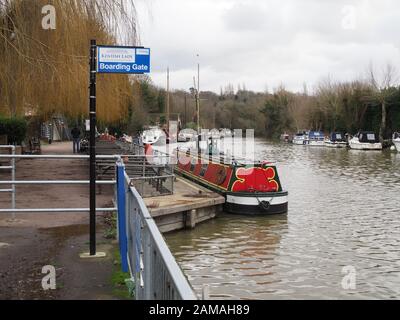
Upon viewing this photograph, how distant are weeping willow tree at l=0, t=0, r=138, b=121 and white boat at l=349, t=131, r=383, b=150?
50113 millimetres

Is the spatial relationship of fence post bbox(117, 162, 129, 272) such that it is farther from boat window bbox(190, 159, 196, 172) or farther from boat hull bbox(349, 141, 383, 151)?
boat hull bbox(349, 141, 383, 151)

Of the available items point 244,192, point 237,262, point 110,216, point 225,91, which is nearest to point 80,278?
point 110,216

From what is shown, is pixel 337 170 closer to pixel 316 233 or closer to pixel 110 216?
pixel 316 233

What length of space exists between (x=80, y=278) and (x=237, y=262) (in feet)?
18.2

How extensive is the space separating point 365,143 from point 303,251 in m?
49.9

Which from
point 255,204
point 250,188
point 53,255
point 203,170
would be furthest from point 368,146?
point 53,255

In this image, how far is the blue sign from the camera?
20.7ft

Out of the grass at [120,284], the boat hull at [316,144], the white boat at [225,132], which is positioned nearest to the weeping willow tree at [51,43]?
the grass at [120,284]

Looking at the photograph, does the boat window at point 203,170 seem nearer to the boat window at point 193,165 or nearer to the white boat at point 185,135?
the boat window at point 193,165

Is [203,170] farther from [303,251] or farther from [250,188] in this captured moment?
[303,251]

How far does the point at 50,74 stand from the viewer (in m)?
11.6

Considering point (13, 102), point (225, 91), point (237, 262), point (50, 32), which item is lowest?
point (237, 262)

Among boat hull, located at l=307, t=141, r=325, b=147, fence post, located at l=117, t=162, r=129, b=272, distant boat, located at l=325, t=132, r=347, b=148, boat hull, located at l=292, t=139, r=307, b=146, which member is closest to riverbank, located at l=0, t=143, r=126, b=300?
fence post, located at l=117, t=162, r=129, b=272
